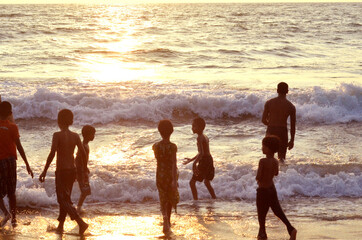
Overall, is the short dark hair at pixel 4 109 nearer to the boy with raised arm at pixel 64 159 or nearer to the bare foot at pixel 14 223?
the boy with raised arm at pixel 64 159

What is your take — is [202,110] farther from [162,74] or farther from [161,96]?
[162,74]

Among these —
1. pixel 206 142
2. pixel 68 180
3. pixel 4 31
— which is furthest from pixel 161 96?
pixel 4 31

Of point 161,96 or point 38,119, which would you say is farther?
point 161,96

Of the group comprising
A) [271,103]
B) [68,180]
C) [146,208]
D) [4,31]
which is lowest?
[146,208]

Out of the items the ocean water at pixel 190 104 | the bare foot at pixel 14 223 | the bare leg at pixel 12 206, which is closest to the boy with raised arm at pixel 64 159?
the bare leg at pixel 12 206

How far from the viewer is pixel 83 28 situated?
40.5 metres

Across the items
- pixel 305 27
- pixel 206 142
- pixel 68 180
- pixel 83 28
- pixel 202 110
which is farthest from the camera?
pixel 305 27

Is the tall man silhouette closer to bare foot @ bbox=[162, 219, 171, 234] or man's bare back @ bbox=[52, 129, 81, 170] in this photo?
bare foot @ bbox=[162, 219, 171, 234]

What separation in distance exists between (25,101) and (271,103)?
31.8ft

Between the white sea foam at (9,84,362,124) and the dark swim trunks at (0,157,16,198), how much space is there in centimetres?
837

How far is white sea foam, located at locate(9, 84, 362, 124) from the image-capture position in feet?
50.9

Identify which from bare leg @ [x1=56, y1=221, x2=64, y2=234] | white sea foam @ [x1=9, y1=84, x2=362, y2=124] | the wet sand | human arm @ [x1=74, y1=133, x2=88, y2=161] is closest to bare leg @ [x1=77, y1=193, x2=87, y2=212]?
the wet sand

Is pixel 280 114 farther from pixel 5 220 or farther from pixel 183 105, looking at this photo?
pixel 183 105

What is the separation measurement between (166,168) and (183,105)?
1025 cm
